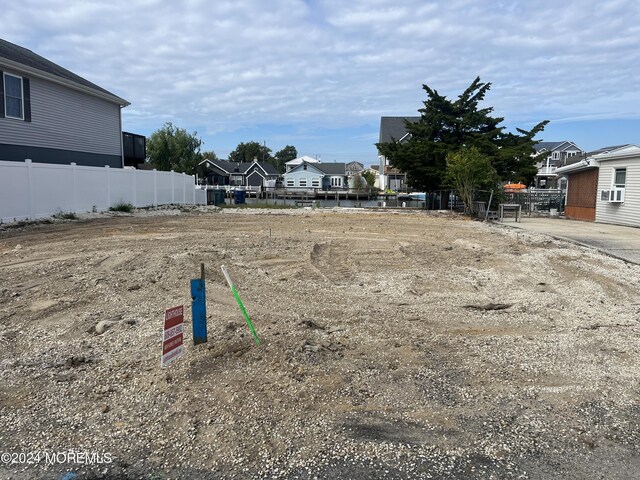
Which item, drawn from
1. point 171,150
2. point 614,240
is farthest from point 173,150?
point 614,240

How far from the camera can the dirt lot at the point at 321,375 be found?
306 cm

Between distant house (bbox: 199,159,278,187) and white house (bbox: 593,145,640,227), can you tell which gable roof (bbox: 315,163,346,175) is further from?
white house (bbox: 593,145,640,227)

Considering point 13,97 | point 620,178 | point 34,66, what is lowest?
point 620,178

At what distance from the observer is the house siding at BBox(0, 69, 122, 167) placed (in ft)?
61.0

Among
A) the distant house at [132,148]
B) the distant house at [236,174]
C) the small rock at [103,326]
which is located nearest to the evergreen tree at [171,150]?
the distant house at [236,174]

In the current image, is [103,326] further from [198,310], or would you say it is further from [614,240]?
[614,240]

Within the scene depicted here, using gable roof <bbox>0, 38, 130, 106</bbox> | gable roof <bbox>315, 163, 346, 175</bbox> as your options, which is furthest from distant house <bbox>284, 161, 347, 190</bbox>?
gable roof <bbox>0, 38, 130, 106</bbox>

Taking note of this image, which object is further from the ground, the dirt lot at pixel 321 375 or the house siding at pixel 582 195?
the house siding at pixel 582 195

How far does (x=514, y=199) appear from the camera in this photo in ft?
100

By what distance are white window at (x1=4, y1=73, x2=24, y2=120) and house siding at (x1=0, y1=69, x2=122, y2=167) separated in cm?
23

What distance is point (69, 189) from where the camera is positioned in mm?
17969

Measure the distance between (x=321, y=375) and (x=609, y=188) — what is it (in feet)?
69.5

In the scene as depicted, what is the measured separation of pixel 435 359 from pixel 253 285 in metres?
3.54

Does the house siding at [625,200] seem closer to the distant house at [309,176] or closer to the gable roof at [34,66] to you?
the gable roof at [34,66]
